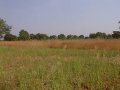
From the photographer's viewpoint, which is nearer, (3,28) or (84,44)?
(84,44)

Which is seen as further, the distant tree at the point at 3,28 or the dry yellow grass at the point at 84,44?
the distant tree at the point at 3,28

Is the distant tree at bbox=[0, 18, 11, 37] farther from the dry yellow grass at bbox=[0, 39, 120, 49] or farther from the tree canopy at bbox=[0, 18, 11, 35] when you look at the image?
the dry yellow grass at bbox=[0, 39, 120, 49]

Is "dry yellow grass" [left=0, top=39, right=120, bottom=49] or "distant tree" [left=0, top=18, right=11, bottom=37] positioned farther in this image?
"distant tree" [left=0, top=18, right=11, bottom=37]

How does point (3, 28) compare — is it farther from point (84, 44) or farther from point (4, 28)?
point (84, 44)

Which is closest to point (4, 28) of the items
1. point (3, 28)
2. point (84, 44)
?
point (3, 28)

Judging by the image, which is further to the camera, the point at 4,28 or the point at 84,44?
the point at 4,28

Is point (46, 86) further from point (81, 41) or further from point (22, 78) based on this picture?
point (81, 41)

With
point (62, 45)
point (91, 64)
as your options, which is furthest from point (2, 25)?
point (91, 64)

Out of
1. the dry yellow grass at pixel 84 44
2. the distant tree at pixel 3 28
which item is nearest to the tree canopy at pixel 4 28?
the distant tree at pixel 3 28

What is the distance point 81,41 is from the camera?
64.2 ft

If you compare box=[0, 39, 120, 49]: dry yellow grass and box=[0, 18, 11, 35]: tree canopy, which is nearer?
box=[0, 39, 120, 49]: dry yellow grass

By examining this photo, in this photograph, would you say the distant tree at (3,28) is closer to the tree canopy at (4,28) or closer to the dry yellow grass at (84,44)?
the tree canopy at (4,28)

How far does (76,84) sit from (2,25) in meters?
45.7

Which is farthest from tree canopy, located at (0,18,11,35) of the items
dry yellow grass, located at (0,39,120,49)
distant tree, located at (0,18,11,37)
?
dry yellow grass, located at (0,39,120,49)
